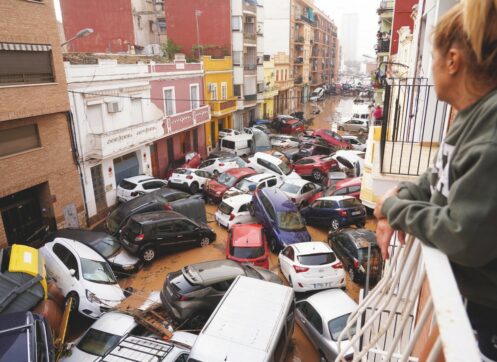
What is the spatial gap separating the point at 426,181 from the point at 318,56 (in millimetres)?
73687

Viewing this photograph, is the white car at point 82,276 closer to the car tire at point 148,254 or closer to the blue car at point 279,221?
the car tire at point 148,254

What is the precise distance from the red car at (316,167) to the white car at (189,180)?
5.86m

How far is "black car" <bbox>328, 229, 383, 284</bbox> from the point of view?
35.1 ft

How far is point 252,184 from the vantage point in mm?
17484

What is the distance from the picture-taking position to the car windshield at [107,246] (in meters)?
11.3

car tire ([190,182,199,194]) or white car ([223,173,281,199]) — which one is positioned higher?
white car ([223,173,281,199])

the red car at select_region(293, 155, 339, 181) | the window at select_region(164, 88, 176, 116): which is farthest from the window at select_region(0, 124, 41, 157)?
the red car at select_region(293, 155, 339, 181)

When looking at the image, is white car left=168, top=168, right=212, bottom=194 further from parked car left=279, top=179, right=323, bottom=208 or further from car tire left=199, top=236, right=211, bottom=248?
car tire left=199, top=236, right=211, bottom=248

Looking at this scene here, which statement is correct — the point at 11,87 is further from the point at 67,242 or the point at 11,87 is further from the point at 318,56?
the point at 318,56

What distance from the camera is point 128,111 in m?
19.1

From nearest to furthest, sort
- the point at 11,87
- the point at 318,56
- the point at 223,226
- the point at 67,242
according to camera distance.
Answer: the point at 67,242 < the point at 11,87 < the point at 223,226 < the point at 318,56

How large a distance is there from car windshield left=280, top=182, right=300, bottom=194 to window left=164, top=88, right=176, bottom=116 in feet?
32.8

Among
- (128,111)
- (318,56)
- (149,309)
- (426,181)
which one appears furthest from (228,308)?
(318,56)

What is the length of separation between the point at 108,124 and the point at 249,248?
10440 millimetres
